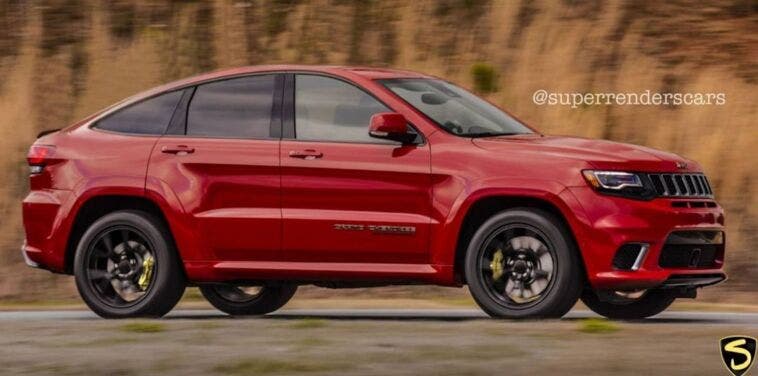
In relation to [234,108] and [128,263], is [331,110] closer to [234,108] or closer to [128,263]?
[234,108]

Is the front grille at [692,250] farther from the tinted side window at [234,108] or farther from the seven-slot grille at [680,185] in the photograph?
the tinted side window at [234,108]

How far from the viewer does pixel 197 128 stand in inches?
475

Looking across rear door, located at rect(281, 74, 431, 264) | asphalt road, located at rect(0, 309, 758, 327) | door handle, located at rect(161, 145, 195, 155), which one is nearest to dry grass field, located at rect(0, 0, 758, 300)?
asphalt road, located at rect(0, 309, 758, 327)

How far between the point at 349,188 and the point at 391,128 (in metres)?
0.51

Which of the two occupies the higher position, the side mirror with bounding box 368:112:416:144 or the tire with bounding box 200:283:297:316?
the side mirror with bounding box 368:112:416:144

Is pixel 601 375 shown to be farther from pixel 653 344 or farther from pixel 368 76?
pixel 368 76

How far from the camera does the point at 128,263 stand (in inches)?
475

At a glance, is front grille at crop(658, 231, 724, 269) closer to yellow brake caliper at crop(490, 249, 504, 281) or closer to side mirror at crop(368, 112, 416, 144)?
yellow brake caliper at crop(490, 249, 504, 281)

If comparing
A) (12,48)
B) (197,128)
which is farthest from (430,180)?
(12,48)

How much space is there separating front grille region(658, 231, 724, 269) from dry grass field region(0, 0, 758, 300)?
5.27 meters

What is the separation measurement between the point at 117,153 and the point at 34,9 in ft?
36.8

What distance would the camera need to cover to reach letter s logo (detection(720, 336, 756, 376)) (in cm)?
826

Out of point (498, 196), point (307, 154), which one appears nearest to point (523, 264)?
point (498, 196)

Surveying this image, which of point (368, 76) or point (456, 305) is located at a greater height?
point (368, 76)
